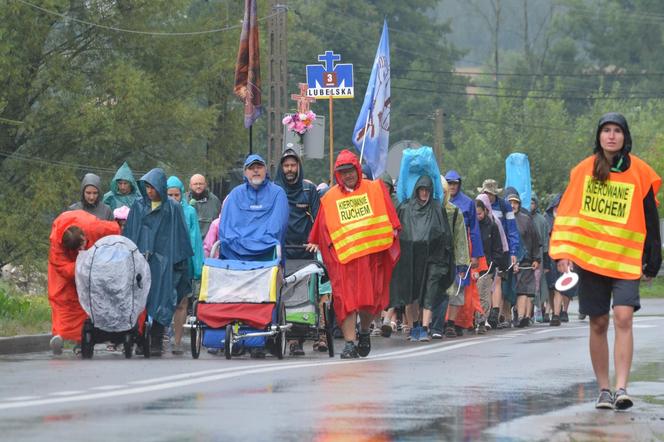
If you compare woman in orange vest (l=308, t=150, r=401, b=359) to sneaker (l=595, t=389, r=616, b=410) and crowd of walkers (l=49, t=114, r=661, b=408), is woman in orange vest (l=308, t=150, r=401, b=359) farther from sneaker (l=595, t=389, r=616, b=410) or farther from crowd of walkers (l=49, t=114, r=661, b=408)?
sneaker (l=595, t=389, r=616, b=410)

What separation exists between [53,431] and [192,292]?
964 centimetres

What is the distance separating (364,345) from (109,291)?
7.69 feet

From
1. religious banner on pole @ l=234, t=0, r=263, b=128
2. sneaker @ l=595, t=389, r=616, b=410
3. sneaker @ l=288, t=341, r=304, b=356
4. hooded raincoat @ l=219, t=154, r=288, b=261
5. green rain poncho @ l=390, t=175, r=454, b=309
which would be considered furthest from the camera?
religious banner on pole @ l=234, t=0, r=263, b=128

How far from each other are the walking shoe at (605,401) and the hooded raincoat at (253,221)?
19.9ft

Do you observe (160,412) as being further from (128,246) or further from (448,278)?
(448,278)

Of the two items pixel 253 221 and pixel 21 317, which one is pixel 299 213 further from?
pixel 21 317

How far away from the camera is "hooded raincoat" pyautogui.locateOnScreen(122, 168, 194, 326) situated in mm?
17266

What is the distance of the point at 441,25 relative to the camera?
321 feet

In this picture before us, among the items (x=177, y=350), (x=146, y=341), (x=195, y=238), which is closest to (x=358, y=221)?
(x=146, y=341)

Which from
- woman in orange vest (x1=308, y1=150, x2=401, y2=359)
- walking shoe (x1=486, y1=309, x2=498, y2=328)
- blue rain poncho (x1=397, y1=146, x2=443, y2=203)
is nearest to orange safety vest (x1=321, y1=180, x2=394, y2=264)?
woman in orange vest (x1=308, y1=150, x2=401, y2=359)

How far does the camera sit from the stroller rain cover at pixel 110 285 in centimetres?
1636

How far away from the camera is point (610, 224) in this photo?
1155cm

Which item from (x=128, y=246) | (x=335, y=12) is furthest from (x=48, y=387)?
(x=335, y=12)

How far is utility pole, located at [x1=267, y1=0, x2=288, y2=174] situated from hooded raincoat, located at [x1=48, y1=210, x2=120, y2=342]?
46.0 ft
